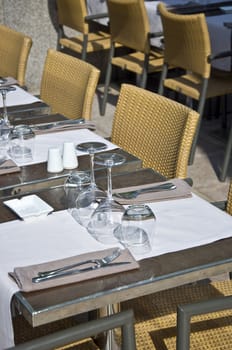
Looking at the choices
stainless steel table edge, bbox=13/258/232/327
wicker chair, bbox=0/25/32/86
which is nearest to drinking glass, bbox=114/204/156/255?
stainless steel table edge, bbox=13/258/232/327

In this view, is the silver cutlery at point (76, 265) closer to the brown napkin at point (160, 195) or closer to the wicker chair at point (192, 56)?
the brown napkin at point (160, 195)

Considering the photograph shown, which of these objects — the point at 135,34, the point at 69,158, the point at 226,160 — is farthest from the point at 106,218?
the point at 135,34

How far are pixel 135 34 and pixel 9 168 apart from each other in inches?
120

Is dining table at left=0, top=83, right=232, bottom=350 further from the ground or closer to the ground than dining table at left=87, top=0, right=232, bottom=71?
further from the ground

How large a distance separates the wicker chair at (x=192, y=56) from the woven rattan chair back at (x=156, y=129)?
133 cm

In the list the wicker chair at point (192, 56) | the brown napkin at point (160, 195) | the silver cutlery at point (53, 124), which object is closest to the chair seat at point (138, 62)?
the wicker chair at point (192, 56)

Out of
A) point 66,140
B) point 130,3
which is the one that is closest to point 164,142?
point 66,140

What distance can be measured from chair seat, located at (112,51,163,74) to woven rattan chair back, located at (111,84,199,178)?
2117 millimetres

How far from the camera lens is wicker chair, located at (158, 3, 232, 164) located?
4.94 metres

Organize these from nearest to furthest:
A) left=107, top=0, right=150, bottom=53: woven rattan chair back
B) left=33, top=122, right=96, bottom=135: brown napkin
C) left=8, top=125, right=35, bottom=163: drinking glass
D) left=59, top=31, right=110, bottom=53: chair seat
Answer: left=8, top=125, right=35, bottom=163: drinking glass → left=33, top=122, right=96, bottom=135: brown napkin → left=107, top=0, right=150, bottom=53: woven rattan chair back → left=59, top=31, right=110, bottom=53: chair seat

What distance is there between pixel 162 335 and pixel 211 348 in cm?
16

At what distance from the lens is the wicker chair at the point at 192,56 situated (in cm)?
494

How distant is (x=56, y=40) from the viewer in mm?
7102

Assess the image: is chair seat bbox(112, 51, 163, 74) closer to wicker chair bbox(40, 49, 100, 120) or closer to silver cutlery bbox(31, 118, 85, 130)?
wicker chair bbox(40, 49, 100, 120)
